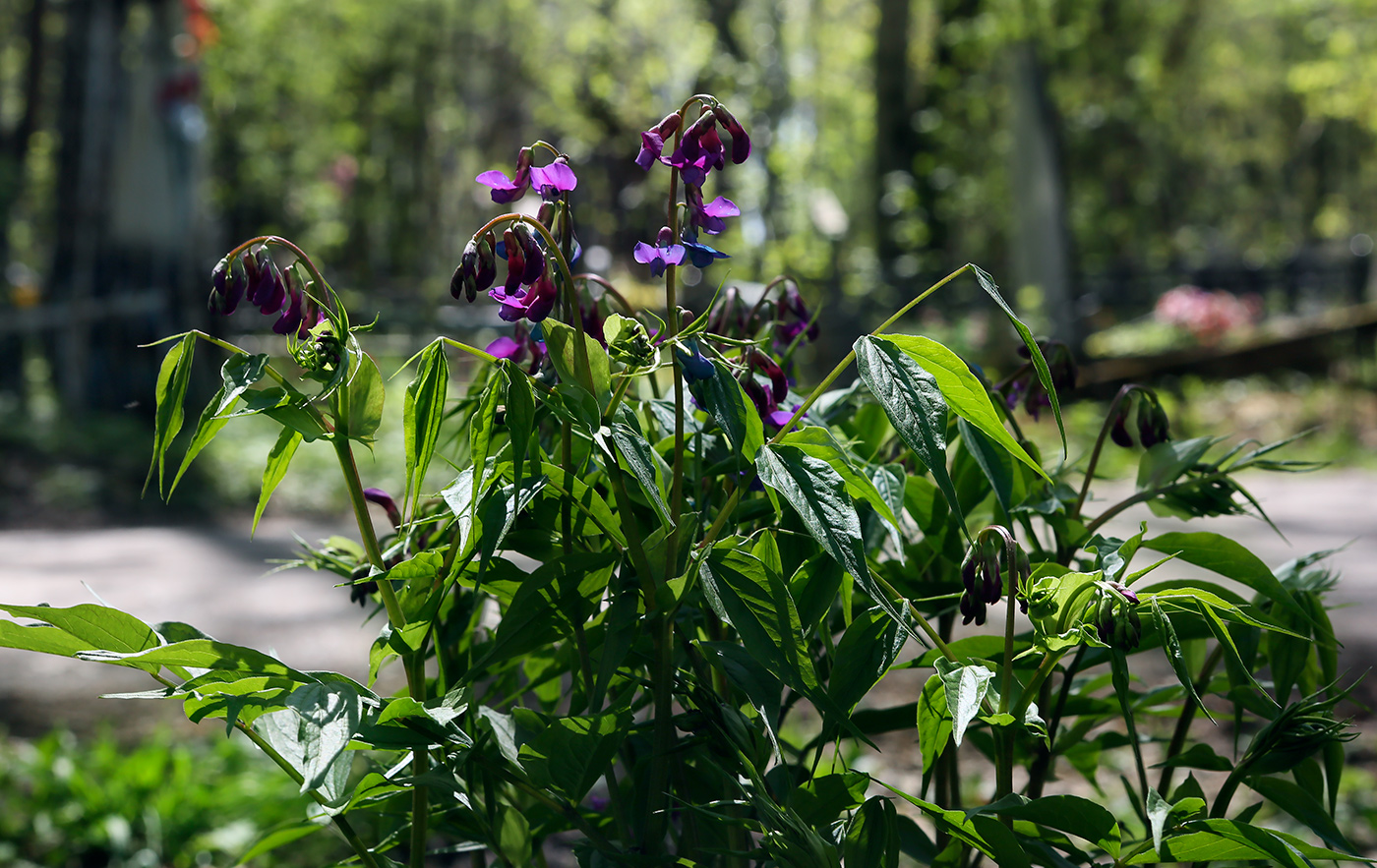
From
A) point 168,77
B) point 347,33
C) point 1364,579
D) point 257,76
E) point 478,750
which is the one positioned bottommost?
point 1364,579

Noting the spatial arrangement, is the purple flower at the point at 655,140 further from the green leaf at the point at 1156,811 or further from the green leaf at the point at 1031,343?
the green leaf at the point at 1156,811

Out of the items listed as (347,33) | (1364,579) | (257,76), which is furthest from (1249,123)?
(1364,579)

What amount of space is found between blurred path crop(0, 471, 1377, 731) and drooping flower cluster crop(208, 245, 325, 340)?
2272mm

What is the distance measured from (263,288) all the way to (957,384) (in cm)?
59

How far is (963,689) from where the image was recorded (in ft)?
2.55

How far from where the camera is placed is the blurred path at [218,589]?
3.49 m

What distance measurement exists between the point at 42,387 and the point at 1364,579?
33.4 ft

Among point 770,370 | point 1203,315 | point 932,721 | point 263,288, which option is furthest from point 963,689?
point 1203,315

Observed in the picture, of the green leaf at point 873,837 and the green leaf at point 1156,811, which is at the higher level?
the green leaf at point 1156,811

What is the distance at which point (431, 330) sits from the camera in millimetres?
14000

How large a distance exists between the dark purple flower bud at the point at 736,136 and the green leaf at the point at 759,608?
0.35 metres

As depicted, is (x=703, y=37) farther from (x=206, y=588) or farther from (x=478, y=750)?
(x=478, y=750)

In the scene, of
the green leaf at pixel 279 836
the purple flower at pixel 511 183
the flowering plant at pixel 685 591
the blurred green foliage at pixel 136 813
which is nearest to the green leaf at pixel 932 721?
the flowering plant at pixel 685 591

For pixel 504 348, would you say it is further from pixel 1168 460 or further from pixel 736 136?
pixel 1168 460
